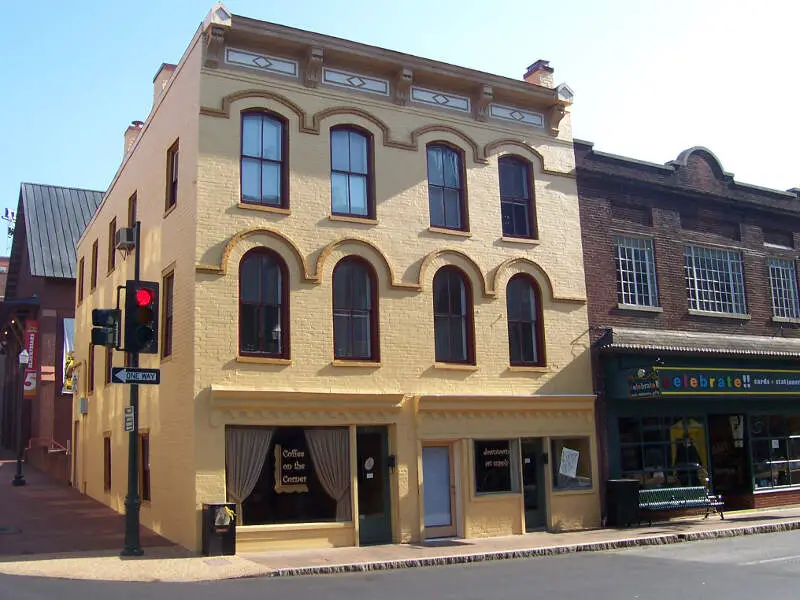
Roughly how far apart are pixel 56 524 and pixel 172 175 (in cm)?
792

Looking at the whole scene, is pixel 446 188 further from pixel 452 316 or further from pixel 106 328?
pixel 106 328

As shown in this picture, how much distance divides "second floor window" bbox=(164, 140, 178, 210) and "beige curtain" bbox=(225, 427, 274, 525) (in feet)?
17.4

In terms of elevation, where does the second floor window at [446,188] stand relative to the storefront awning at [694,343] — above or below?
above

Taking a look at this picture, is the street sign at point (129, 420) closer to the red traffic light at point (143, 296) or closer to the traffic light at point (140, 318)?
the traffic light at point (140, 318)

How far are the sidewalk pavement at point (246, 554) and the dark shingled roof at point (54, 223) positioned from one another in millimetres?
16764

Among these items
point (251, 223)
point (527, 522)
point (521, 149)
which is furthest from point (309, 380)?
point (521, 149)

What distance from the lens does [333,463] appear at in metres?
16.3

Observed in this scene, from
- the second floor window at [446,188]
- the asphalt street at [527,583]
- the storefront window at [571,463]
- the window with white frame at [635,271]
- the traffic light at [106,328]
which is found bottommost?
the asphalt street at [527,583]

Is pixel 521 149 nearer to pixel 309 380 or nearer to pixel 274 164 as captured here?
pixel 274 164

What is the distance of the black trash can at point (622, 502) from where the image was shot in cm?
1889

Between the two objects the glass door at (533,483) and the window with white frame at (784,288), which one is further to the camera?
the window with white frame at (784,288)

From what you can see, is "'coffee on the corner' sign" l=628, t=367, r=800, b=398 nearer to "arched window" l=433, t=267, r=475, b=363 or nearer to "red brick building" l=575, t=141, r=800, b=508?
"red brick building" l=575, t=141, r=800, b=508

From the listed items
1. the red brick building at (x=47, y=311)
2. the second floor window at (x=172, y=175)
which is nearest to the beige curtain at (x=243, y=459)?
the second floor window at (x=172, y=175)

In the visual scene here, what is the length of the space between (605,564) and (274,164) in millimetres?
9657
